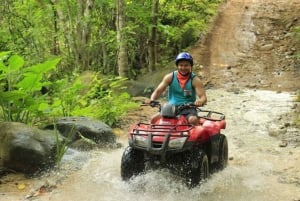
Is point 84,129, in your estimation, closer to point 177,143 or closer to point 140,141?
point 140,141

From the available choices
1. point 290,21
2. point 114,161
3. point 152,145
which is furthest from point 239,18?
point 152,145

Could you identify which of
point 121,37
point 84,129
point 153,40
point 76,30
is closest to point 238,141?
point 84,129

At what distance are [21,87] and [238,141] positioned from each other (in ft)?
Answer: 13.4

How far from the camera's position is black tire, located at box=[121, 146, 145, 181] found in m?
5.66

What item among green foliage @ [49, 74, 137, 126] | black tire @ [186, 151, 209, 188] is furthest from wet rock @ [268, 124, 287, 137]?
black tire @ [186, 151, 209, 188]

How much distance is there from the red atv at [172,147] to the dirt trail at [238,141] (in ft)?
0.55

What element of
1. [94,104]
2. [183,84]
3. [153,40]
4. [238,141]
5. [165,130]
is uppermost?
[183,84]

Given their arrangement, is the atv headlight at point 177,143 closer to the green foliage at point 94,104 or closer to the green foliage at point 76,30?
the green foliage at point 94,104

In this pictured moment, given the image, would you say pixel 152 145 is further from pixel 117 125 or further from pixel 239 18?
pixel 239 18

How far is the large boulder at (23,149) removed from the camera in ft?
20.3

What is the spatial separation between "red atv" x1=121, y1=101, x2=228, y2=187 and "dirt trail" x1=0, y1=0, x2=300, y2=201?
166 millimetres

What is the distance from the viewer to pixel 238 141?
846cm

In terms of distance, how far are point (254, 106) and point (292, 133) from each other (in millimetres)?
2501

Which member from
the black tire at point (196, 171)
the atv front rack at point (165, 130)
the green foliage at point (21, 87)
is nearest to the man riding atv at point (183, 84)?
the atv front rack at point (165, 130)
